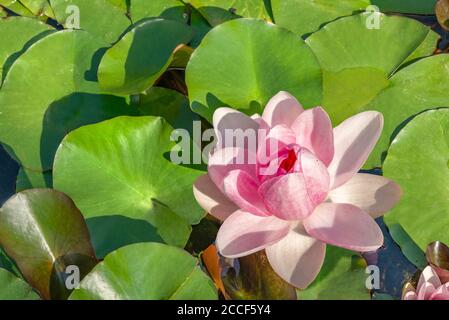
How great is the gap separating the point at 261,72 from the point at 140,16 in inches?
20.1

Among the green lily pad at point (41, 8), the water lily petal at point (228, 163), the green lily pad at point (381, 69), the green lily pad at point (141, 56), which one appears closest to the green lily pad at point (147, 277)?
the water lily petal at point (228, 163)

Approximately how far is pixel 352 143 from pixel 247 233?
0.37 meters

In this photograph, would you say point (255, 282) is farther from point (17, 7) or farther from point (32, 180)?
point (17, 7)

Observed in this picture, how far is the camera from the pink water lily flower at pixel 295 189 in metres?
1.44

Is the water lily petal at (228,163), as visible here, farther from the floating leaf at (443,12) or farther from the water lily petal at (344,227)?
the floating leaf at (443,12)

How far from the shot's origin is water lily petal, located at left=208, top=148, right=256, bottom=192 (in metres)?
1.50

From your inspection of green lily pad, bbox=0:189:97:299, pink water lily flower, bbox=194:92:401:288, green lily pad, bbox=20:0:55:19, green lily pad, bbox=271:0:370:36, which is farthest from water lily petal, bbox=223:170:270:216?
green lily pad, bbox=20:0:55:19

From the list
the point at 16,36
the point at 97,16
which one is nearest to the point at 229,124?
the point at 97,16

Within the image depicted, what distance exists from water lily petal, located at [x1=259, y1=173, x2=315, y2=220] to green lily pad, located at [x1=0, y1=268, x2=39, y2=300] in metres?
0.62

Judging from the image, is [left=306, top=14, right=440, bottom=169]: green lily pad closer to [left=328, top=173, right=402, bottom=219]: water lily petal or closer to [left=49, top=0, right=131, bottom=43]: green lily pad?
[left=328, top=173, right=402, bottom=219]: water lily petal

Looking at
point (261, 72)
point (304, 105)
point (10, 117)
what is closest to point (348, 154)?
point (304, 105)
